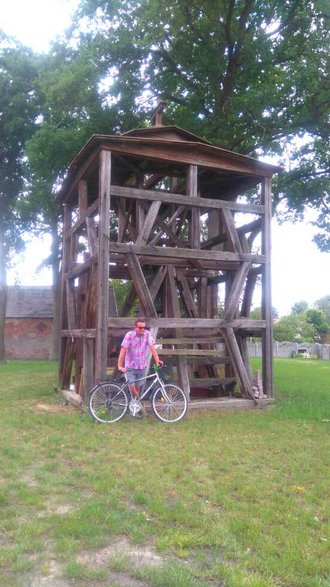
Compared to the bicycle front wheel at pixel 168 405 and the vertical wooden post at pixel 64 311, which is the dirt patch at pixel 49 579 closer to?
the bicycle front wheel at pixel 168 405

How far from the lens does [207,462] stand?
23.0 ft

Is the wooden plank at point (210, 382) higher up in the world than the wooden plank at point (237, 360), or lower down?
lower down

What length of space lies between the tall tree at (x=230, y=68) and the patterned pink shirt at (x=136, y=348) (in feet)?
31.0

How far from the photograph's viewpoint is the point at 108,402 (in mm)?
9672

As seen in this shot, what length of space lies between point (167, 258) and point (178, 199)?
1316mm

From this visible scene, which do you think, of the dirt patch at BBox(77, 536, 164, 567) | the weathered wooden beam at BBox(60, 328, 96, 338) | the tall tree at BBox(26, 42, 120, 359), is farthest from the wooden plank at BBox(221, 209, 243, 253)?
the dirt patch at BBox(77, 536, 164, 567)

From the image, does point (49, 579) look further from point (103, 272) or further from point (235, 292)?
point (235, 292)

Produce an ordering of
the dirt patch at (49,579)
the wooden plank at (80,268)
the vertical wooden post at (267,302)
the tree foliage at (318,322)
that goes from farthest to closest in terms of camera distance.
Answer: the tree foliage at (318,322), the vertical wooden post at (267,302), the wooden plank at (80,268), the dirt patch at (49,579)

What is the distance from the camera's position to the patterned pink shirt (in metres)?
10.0

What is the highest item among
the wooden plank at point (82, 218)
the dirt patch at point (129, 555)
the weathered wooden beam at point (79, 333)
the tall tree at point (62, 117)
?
the tall tree at point (62, 117)

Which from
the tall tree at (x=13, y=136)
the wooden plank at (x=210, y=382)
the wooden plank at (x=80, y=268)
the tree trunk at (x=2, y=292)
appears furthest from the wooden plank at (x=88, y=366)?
the tree trunk at (x=2, y=292)

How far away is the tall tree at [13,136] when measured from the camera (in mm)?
26203

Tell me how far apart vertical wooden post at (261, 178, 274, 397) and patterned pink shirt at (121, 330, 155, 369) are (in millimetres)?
3592

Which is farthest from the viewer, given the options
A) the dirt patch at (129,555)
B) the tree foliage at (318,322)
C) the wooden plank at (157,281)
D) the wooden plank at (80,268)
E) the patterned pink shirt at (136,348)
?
the tree foliage at (318,322)
